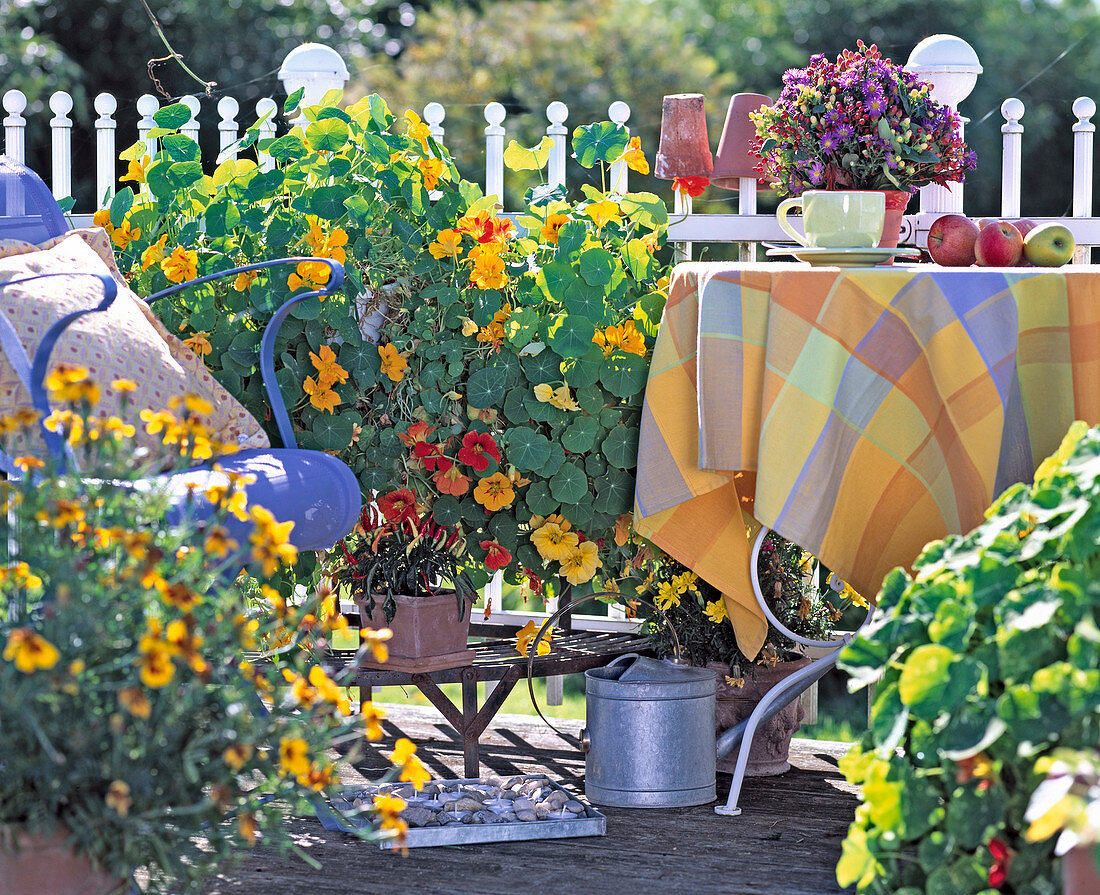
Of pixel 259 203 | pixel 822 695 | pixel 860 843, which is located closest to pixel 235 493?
pixel 860 843

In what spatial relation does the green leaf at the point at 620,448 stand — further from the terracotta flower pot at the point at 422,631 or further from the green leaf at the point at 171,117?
the green leaf at the point at 171,117

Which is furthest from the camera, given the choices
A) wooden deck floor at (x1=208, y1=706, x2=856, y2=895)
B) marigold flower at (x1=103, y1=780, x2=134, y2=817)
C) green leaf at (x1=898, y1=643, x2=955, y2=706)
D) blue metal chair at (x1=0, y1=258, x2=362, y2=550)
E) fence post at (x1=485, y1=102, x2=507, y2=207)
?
fence post at (x1=485, y1=102, x2=507, y2=207)

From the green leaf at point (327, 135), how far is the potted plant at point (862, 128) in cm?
75

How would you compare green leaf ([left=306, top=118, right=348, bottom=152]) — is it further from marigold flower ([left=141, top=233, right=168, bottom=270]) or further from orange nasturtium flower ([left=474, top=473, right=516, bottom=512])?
orange nasturtium flower ([left=474, top=473, right=516, bottom=512])

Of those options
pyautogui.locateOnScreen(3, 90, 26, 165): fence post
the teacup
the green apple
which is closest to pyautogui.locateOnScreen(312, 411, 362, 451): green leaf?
the teacup

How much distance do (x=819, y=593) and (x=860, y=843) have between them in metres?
1.16

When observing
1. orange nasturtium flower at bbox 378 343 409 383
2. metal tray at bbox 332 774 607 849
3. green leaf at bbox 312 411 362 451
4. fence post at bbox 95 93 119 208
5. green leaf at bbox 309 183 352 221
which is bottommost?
metal tray at bbox 332 774 607 849

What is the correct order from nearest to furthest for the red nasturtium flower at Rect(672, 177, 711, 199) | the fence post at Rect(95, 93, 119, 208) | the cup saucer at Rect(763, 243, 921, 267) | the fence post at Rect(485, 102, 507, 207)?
the cup saucer at Rect(763, 243, 921, 267) → the red nasturtium flower at Rect(672, 177, 711, 199) → the fence post at Rect(485, 102, 507, 207) → the fence post at Rect(95, 93, 119, 208)

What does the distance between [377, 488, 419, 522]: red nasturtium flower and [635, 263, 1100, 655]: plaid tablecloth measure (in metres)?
0.52

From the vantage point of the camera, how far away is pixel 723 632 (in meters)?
2.33

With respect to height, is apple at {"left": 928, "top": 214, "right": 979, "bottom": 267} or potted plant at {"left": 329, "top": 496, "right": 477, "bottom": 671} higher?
apple at {"left": 928, "top": 214, "right": 979, "bottom": 267}

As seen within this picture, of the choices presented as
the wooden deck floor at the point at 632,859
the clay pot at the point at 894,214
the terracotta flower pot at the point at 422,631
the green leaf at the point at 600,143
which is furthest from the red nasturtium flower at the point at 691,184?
the wooden deck floor at the point at 632,859

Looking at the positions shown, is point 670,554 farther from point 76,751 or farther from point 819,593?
point 76,751

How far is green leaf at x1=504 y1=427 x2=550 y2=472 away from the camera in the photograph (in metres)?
2.19
